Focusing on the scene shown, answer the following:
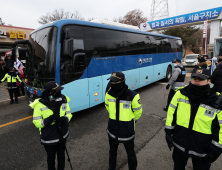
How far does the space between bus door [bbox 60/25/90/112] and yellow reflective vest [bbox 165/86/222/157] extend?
339 cm

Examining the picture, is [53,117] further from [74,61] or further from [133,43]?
[133,43]

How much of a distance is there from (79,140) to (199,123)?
2972 millimetres

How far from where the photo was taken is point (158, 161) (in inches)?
121

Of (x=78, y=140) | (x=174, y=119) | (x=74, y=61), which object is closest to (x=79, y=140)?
(x=78, y=140)

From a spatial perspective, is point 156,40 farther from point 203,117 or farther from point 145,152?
point 203,117

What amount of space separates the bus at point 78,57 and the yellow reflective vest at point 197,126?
3.46m

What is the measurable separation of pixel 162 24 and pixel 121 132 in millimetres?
26089

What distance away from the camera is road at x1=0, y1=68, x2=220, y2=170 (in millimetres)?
3124

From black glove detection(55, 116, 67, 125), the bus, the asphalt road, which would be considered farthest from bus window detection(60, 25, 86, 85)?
black glove detection(55, 116, 67, 125)

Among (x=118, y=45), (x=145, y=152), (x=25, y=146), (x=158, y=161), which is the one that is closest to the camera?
(x=158, y=161)

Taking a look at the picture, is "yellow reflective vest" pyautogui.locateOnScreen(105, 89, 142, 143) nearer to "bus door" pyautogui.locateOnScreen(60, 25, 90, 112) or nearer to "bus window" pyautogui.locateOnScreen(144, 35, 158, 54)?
→ "bus door" pyautogui.locateOnScreen(60, 25, 90, 112)

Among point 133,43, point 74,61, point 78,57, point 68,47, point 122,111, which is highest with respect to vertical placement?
point 133,43

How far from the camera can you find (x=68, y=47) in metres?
4.61

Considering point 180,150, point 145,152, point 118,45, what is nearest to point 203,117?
point 180,150
